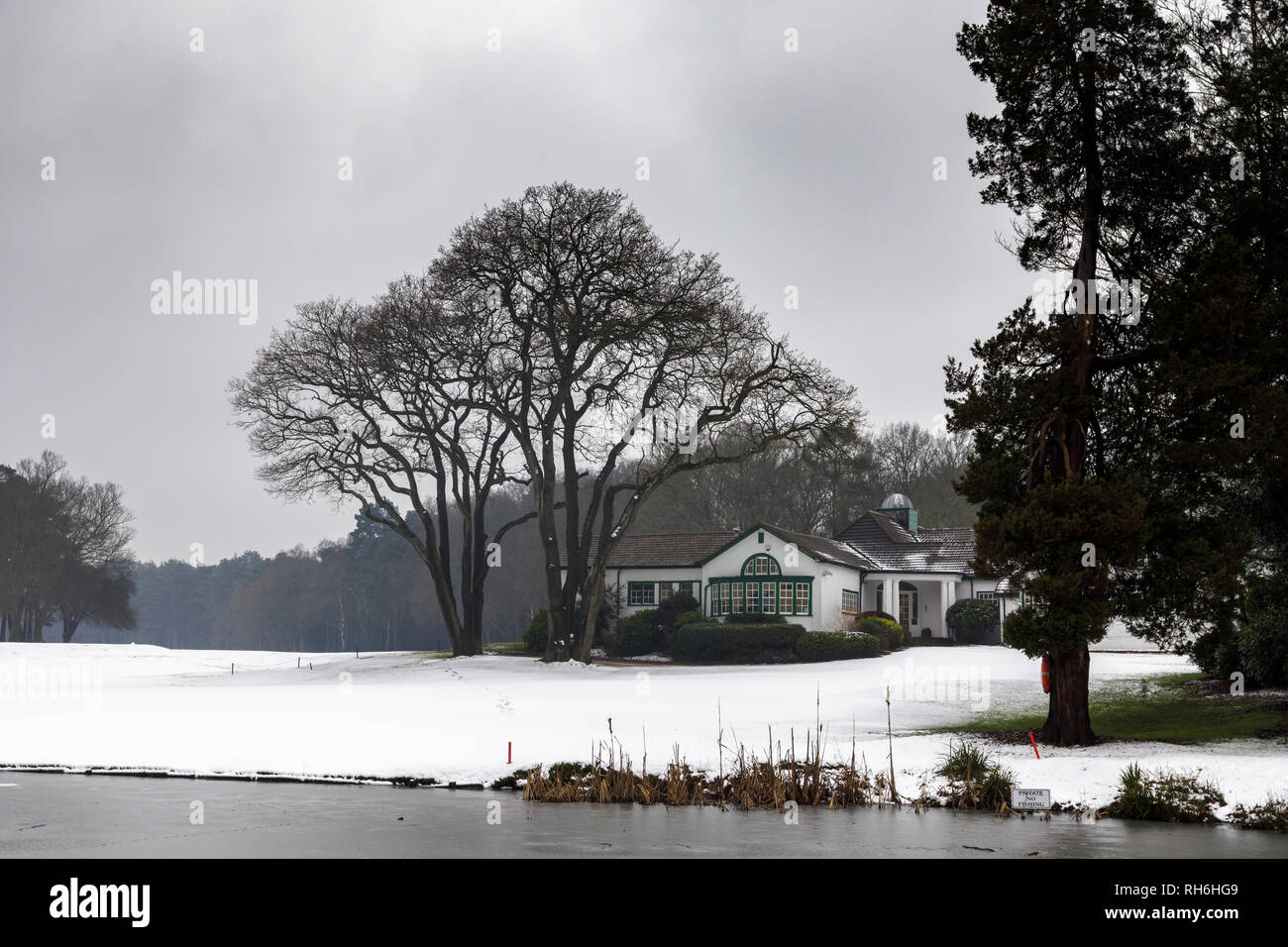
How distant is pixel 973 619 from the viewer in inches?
1954

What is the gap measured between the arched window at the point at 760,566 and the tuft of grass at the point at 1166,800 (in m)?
33.5

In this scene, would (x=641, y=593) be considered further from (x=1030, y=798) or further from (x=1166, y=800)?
(x=1166, y=800)

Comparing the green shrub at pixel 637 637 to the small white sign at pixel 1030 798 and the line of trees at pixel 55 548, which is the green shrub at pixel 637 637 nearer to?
the small white sign at pixel 1030 798

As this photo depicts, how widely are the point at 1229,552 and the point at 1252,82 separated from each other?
293 inches

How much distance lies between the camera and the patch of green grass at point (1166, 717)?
19.8 m

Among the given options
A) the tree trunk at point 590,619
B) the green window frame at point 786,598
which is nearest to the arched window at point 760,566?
the green window frame at point 786,598

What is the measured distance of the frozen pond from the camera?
12.0 meters

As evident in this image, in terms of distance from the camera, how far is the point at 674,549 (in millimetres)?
51906

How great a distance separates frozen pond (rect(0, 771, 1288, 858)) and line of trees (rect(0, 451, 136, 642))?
60.5 meters

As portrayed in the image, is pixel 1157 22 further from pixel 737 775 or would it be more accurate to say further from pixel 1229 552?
pixel 737 775

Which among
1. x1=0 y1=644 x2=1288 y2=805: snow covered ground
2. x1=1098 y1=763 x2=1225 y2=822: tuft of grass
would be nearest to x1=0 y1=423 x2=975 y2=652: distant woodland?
x1=0 y1=644 x2=1288 y2=805: snow covered ground

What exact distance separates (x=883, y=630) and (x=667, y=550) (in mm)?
10330

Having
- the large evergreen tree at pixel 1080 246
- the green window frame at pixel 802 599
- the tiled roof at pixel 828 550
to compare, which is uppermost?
the large evergreen tree at pixel 1080 246
